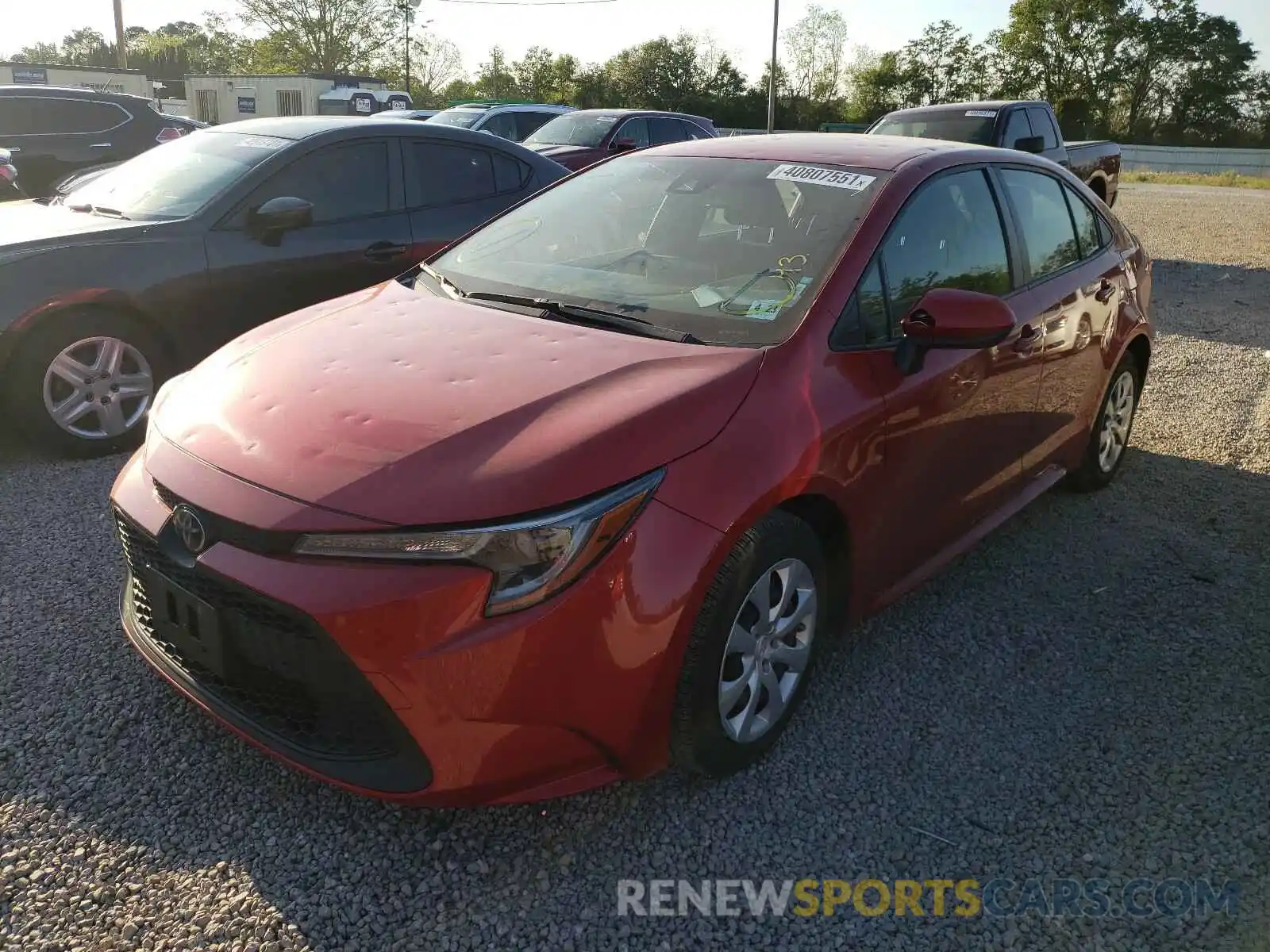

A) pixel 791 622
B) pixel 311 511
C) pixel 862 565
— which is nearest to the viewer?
pixel 311 511

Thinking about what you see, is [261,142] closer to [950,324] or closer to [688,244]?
[688,244]

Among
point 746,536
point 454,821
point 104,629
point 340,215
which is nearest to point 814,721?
point 746,536

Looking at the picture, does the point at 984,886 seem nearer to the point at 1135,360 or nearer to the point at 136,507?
the point at 136,507

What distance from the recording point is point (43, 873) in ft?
7.25

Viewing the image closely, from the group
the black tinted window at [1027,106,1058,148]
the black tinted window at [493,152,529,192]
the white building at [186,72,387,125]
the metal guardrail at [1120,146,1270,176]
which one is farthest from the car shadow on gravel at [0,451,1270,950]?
the metal guardrail at [1120,146,1270,176]

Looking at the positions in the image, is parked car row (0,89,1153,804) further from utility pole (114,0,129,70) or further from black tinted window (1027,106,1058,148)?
utility pole (114,0,129,70)

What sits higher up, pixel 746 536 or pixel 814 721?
pixel 746 536

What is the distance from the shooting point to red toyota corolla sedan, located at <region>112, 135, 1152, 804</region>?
6.71ft

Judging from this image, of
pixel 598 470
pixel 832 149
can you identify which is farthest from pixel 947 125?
pixel 598 470

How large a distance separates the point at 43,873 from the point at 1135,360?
467 cm

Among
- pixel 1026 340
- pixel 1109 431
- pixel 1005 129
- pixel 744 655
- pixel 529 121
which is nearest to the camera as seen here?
pixel 744 655

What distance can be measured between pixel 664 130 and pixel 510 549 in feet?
41.2

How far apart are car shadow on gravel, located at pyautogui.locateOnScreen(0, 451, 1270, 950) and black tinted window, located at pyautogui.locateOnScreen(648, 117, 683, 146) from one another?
36.7 feet

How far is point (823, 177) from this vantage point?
318cm
